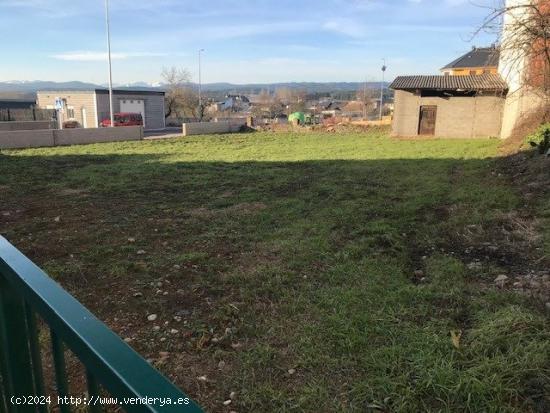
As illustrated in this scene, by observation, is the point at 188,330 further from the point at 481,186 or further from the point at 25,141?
the point at 25,141

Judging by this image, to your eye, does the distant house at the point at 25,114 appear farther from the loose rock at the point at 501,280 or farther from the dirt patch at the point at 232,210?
the loose rock at the point at 501,280

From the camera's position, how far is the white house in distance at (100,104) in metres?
35.6

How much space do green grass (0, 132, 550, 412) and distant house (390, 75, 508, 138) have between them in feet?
49.0

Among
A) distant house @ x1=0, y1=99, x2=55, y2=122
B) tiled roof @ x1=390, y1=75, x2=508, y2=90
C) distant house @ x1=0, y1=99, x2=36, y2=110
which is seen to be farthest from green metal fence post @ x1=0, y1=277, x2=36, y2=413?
distant house @ x1=0, y1=99, x2=36, y2=110

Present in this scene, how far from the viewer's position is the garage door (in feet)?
127

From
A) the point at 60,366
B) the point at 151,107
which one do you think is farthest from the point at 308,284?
the point at 151,107

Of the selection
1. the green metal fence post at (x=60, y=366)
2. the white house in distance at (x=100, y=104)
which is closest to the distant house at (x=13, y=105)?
the white house in distance at (x=100, y=104)

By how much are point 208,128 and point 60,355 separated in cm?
2905

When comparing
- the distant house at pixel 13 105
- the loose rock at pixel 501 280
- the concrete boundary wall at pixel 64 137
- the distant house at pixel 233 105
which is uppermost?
the distant house at pixel 233 105

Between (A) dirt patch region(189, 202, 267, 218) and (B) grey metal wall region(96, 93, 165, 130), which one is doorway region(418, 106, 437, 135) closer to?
(A) dirt patch region(189, 202, 267, 218)

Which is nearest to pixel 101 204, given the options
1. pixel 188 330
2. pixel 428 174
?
pixel 188 330

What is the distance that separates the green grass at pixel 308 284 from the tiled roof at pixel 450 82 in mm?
14667

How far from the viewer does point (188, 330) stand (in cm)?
373

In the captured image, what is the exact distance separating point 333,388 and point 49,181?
10.4m
